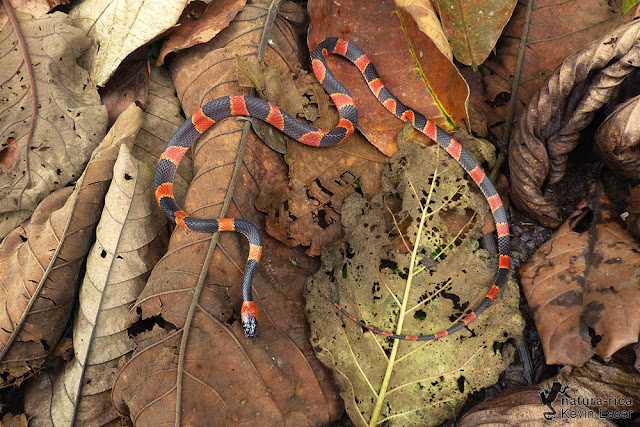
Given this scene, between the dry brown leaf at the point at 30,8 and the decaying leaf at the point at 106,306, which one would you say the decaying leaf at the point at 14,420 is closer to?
the decaying leaf at the point at 106,306

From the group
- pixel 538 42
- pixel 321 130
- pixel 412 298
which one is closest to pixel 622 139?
pixel 538 42

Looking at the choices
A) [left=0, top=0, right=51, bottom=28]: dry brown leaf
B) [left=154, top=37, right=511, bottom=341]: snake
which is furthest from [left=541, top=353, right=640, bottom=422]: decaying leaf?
[left=0, top=0, right=51, bottom=28]: dry brown leaf

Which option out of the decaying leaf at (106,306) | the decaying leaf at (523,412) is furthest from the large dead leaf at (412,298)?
the decaying leaf at (106,306)

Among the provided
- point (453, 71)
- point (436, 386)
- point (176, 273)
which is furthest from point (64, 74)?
point (436, 386)

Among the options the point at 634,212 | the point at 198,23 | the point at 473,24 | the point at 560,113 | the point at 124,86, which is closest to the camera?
the point at 634,212

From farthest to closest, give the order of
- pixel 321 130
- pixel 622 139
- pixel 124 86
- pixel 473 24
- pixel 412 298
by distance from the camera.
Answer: pixel 124 86 → pixel 321 130 → pixel 473 24 → pixel 412 298 → pixel 622 139

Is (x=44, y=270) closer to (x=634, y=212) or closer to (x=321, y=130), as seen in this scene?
(x=321, y=130)

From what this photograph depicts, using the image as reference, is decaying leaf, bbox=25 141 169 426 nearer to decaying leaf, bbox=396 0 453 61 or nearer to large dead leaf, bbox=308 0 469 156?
large dead leaf, bbox=308 0 469 156
